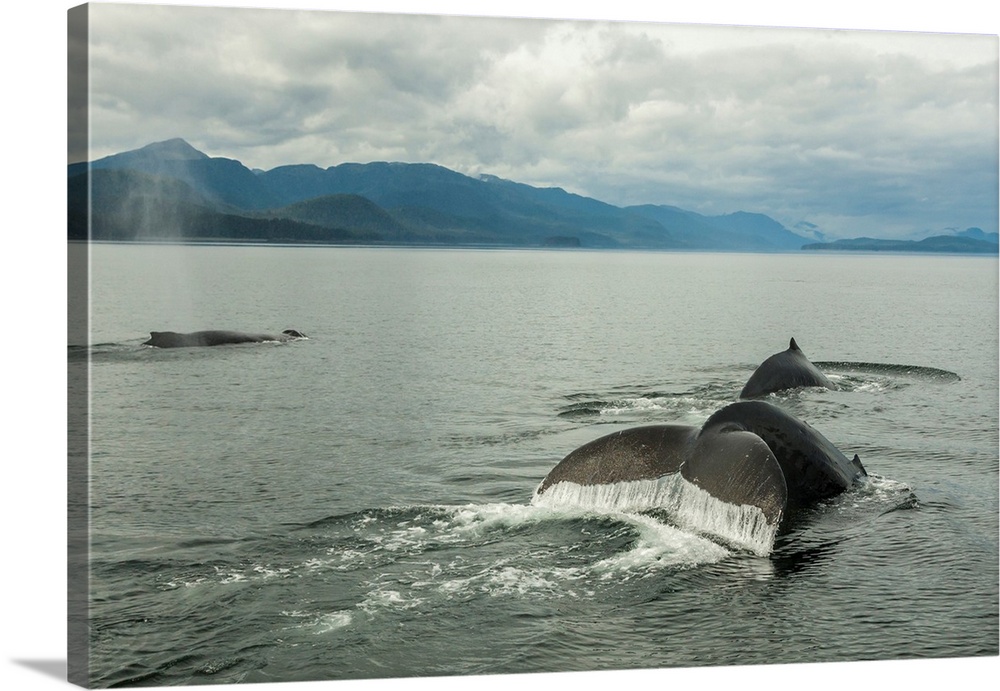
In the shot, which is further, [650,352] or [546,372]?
[650,352]

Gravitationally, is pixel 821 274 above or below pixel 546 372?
above

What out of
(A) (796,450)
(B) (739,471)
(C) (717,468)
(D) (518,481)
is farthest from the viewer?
(D) (518,481)

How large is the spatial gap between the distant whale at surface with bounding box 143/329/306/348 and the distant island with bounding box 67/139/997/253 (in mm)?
2638

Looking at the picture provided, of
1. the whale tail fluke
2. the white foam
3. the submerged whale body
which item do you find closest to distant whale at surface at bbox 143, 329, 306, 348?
the submerged whale body

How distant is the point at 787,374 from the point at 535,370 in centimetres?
422

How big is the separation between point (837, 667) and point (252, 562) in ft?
18.6

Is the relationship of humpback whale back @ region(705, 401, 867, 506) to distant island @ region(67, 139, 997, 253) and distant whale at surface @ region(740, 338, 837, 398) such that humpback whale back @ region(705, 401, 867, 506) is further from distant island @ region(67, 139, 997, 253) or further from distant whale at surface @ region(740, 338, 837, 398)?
distant whale at surface @ region(740, 338, 837, 398)

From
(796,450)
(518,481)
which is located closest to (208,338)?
(518,481)

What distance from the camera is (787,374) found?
18.8 m

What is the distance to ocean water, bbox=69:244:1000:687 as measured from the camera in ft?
33.9

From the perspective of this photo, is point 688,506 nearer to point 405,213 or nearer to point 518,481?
point 518,481

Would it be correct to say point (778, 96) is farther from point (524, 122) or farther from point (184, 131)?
point (184, 131)

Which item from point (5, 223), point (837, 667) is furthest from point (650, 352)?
point (5, 223)

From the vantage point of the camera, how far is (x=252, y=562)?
1135cm
